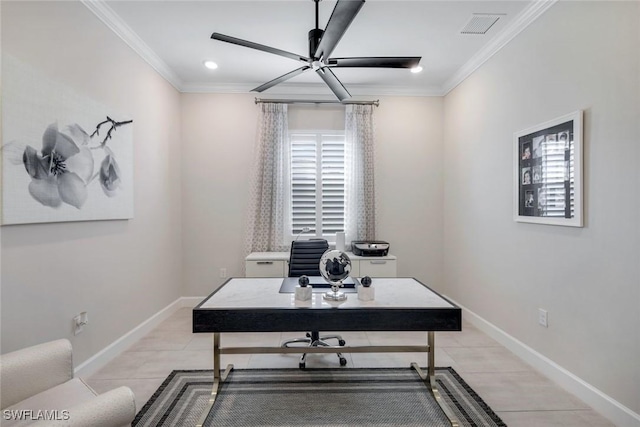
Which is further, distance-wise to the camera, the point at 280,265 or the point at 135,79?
the point at 280,265

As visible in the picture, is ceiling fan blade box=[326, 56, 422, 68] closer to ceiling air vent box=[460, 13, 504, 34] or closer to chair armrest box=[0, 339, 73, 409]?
ceiling air vent box=[460, 13, 504, 34]

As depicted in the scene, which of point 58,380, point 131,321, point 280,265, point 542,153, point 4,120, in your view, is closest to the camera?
point 58,380

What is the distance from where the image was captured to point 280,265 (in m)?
3.66

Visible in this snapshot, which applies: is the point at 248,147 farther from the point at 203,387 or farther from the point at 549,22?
the point at 549,22

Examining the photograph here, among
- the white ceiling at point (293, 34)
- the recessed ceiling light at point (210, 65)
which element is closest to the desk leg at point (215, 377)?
the white ceiling at point (293, 34)

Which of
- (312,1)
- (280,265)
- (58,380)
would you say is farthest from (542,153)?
(58,380)

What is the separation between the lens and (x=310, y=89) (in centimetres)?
413

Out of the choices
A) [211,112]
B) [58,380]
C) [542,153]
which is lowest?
[58,380]

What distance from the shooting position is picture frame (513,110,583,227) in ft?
7.02

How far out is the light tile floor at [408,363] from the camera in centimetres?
204

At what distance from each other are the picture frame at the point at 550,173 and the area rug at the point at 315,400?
1.46m

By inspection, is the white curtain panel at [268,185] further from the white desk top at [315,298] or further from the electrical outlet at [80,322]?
the electrical outlet at [80,322]

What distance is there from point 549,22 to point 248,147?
130 inches

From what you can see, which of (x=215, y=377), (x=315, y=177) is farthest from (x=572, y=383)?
(x=315, y=177)
